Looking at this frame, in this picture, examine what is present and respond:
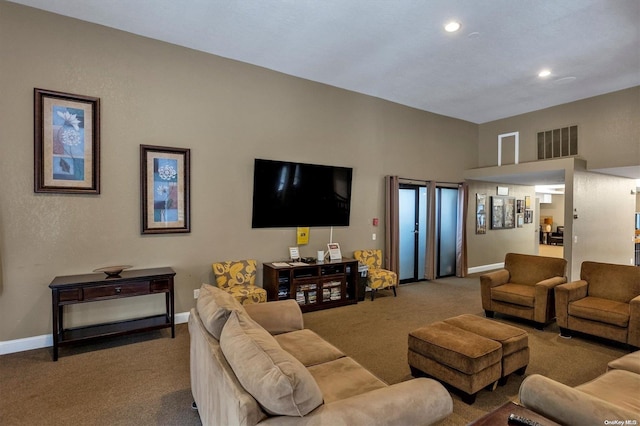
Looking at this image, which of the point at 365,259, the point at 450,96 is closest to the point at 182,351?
the point at 365,259

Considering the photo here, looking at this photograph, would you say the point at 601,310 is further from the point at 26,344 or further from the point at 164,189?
the point at 26,344

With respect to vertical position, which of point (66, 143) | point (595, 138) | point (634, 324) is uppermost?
point (595, 138)

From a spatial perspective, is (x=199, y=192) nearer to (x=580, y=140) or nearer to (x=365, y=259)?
(x=365, y=259)

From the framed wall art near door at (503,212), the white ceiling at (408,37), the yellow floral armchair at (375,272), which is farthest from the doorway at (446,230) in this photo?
the white ceiling at (408,37)

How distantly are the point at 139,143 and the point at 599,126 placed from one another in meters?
7.68

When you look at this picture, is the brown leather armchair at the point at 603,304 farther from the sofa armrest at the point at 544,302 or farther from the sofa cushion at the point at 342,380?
the sofa cushion at the point at 342,380

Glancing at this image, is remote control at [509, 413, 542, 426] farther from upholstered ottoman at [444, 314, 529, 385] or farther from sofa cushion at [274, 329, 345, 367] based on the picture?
upholstered ottoman at [444, 314, 529, 385]

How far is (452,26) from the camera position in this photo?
144 inches

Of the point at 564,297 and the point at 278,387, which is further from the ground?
the point at 278,387

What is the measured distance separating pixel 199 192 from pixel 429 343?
335cm

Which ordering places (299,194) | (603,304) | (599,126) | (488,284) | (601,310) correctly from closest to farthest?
1. (601,310)
2. (603,304)
3. (488,284)
4. (299,194)
5. (599,126)

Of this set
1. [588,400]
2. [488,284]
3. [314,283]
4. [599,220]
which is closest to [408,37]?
[488,284]

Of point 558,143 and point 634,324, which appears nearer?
point 634,324

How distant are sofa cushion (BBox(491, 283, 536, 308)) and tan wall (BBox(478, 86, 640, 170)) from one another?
3.42 meters
